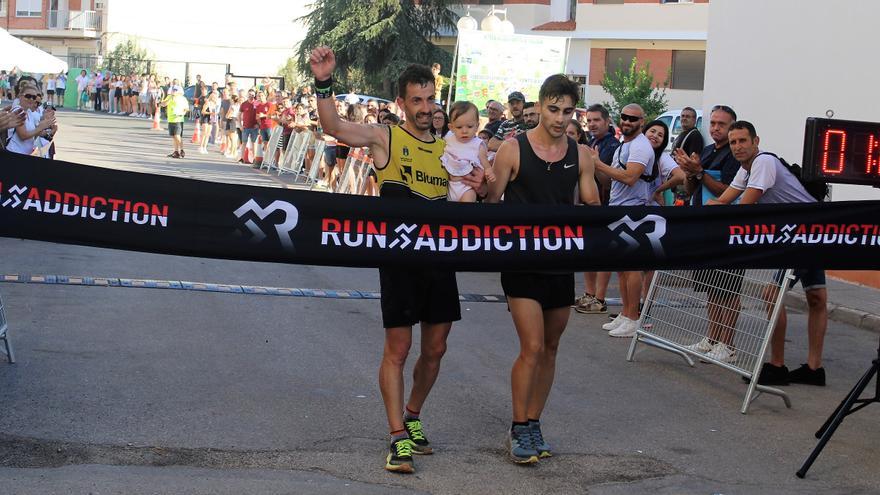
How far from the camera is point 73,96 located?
66.6 metres

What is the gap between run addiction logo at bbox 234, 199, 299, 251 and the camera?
5789 mm

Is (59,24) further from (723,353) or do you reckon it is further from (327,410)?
(327,410)

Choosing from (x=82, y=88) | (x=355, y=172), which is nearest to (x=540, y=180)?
(x=355, y=172)

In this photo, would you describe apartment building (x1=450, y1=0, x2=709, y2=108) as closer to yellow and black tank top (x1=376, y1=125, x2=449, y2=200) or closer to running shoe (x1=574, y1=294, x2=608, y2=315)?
A: running shoe (x1=574, y1=294, x2=608, y2=315)

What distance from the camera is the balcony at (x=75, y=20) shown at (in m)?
81.0

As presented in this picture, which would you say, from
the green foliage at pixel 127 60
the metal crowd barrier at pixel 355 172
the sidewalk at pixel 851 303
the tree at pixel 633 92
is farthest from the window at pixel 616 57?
the sidewalk at pixel 851 303

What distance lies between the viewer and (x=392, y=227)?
591cm

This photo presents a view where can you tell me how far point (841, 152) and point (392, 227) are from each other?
2.79 metres

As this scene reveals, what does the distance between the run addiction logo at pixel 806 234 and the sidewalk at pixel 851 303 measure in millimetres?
5017

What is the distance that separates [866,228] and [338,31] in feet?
153

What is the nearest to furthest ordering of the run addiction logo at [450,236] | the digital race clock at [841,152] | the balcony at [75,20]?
1. the run addiction logo at [450,236]
2. the digital race clock at [841,152]
3. the balcony at [75,20]

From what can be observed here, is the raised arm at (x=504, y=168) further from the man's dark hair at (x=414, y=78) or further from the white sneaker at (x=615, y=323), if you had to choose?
the white sneaker at (x=615, y=323)

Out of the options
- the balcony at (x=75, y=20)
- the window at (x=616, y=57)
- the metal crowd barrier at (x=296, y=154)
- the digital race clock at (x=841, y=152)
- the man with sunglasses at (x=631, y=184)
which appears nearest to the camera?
the digital race clock at (x=841, y=152)

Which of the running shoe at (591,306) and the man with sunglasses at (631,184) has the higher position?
the man with sunglasses at (631,184)
